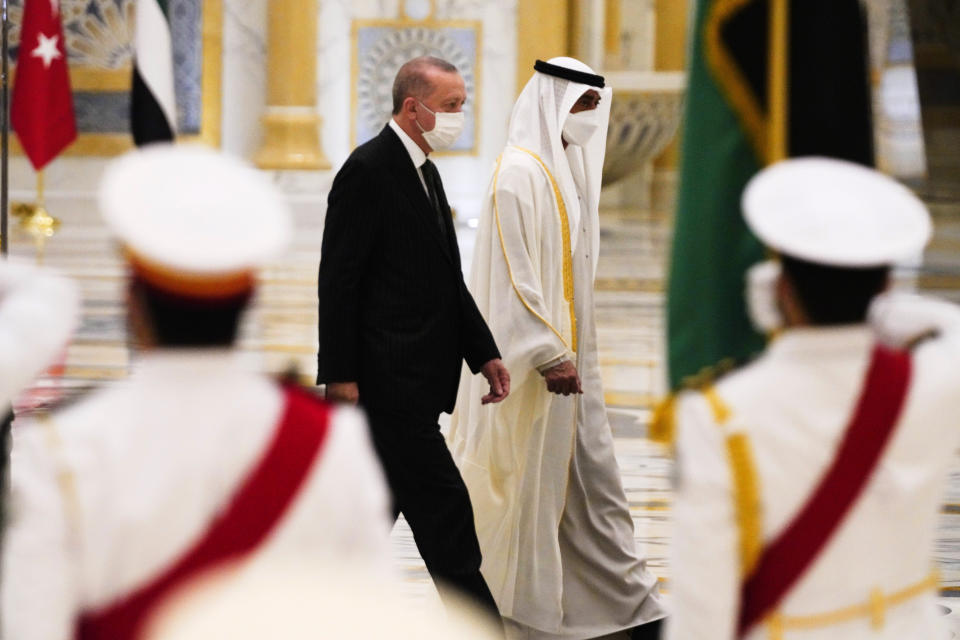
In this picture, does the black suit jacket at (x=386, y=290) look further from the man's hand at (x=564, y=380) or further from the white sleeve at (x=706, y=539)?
the white sleeve at (x=706, y=539)

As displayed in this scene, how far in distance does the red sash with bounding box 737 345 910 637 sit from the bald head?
7.77 ft

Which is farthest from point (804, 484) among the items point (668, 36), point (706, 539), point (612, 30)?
point (668, 36)

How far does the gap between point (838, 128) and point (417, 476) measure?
182 cm

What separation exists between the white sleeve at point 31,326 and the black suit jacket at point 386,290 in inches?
75.9

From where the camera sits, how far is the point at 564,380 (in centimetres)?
402

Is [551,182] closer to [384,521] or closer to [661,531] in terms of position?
[661,531]

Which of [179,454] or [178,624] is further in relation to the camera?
[179,454]

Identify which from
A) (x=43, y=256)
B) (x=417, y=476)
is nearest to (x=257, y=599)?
(x=417, y=476)

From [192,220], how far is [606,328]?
8.84 m

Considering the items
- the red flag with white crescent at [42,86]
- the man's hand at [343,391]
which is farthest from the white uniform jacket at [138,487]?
the red flag with white crescent at [42,86]

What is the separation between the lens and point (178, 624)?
805mm

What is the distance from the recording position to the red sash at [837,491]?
1796 mm

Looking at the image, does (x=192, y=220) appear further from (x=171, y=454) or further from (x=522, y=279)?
(x=522, y=279)

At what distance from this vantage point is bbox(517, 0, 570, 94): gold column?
15.8 m
